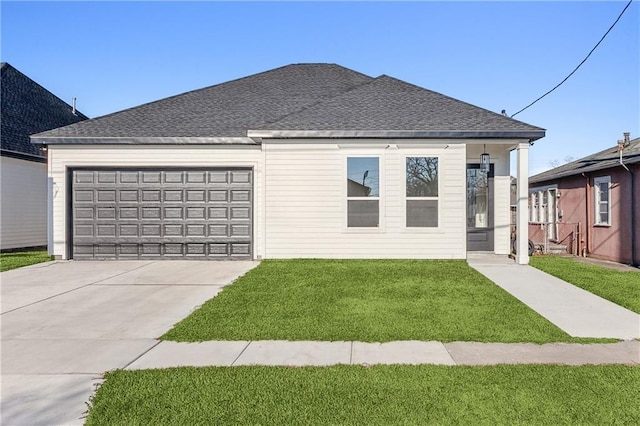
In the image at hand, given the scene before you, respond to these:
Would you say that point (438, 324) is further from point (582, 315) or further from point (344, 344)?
point (582, 315)

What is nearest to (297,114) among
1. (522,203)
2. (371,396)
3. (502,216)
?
(522,203)

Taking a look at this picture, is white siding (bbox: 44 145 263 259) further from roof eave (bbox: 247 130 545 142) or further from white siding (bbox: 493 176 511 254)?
white siding (bbox: 493 176 511 254)

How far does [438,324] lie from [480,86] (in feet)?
44.9

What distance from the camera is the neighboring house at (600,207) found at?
10664mm

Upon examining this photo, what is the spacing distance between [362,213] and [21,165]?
1240 centimetres

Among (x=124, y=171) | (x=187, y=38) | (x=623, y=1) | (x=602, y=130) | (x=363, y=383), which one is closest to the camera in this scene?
(x=363, y=383)

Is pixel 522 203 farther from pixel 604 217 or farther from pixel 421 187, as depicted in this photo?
pixel 604 217


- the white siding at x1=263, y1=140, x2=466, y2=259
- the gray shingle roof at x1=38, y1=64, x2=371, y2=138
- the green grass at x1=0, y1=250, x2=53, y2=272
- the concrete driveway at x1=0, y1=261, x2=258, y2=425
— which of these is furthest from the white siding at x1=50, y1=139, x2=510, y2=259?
the concrete driveway at x1=0, y1=261, x2=258, y2=425

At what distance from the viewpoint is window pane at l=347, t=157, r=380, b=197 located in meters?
9.78

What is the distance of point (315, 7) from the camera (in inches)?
484

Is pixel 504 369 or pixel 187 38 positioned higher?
pixel 187 38

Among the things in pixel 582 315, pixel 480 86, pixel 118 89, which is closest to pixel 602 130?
pixel 480 86

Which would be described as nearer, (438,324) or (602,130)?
(438,324)

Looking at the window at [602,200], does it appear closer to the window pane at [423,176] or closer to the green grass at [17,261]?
the window pane at [423,176]
